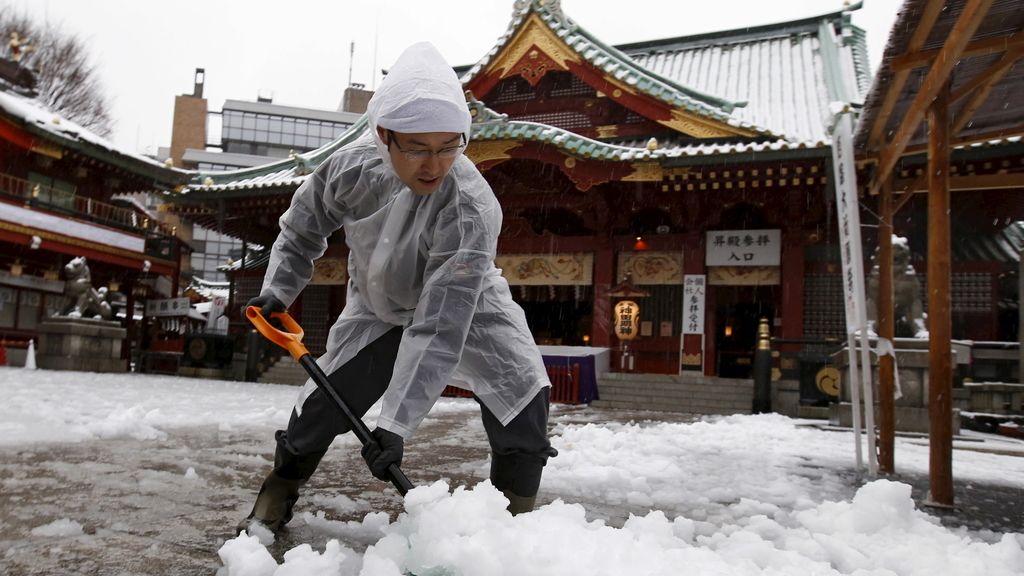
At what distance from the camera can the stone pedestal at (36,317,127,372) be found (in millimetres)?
15508

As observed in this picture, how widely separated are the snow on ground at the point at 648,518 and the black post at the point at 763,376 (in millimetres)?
4526

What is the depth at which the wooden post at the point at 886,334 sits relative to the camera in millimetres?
4801

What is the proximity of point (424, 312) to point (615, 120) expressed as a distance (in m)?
12.9

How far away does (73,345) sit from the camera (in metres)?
15.6

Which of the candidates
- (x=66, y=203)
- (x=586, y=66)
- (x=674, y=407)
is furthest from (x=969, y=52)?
(x=66, y=203)

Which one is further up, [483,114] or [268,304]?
[483,114]

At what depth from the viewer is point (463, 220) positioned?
2.37 m

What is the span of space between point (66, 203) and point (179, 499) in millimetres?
21349

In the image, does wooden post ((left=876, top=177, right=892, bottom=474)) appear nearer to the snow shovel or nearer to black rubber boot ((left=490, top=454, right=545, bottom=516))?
black rubber boot ((left=490, top=454, right=545, bottom=516))

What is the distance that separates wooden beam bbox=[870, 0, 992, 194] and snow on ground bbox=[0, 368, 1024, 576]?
2101 mm

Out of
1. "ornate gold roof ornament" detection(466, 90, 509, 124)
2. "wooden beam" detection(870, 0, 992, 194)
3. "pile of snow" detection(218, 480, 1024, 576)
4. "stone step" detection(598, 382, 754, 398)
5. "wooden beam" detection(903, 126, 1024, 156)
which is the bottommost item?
"stone step" detection(598, 382, 754, 398)

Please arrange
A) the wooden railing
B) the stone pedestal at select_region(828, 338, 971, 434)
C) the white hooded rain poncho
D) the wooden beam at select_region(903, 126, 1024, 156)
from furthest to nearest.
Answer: the wooden railing
the stone pedestal at select_region(828, 338, 971, 434)
the wooden beam at select_region(903, 126, 1024, 156)
the white hooded rain poncho

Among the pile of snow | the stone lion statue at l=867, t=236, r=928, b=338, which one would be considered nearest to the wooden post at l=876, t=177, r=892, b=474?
the pile of snow

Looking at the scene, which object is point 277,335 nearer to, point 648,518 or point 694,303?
point 648,518
